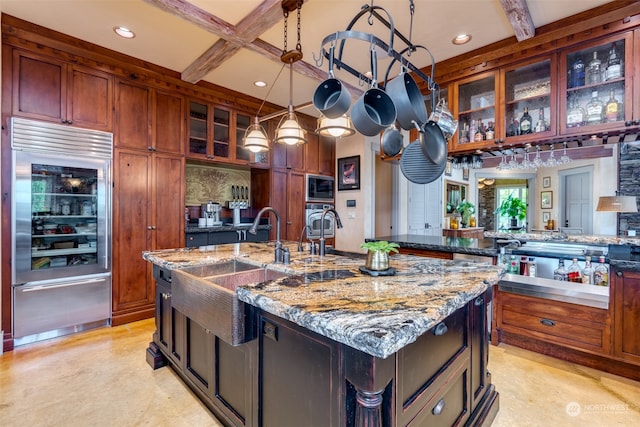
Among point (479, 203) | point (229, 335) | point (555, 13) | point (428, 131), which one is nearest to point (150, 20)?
point (428, 131)

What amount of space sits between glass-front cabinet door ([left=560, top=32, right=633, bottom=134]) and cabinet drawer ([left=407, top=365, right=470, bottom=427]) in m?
2.22

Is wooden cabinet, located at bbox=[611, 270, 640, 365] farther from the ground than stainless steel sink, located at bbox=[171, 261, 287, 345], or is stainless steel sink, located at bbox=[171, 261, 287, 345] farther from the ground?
stainless steel sink, located at bbox=[171, 261, 287, 345]

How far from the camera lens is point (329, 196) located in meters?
5.31

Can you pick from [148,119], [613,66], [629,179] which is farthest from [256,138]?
[629,179]

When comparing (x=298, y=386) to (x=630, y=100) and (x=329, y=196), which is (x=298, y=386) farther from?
(x=329, y=196)

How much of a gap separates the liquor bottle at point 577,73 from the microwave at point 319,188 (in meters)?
3.44

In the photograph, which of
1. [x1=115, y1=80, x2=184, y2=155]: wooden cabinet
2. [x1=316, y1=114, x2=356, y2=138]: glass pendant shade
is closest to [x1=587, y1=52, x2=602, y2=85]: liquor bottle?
[x1=316, y1=114, x2=356, y2=138]: glass pendant shade

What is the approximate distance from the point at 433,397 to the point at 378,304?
1.72 ft

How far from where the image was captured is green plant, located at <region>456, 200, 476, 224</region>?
20.0 feet

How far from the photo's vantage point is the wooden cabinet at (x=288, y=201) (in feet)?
14.8

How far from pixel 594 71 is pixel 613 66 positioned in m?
0.11

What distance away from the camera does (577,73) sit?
2402 mm

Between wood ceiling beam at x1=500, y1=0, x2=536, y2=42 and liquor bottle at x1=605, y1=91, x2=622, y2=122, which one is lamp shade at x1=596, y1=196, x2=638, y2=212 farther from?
wood ceiling beam at x1=500, y1=0, x2=536, y2=42

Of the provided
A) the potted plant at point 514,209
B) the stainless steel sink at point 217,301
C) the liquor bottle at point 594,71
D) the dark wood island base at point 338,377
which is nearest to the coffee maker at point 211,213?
the stainless steel sink at point 217,301
